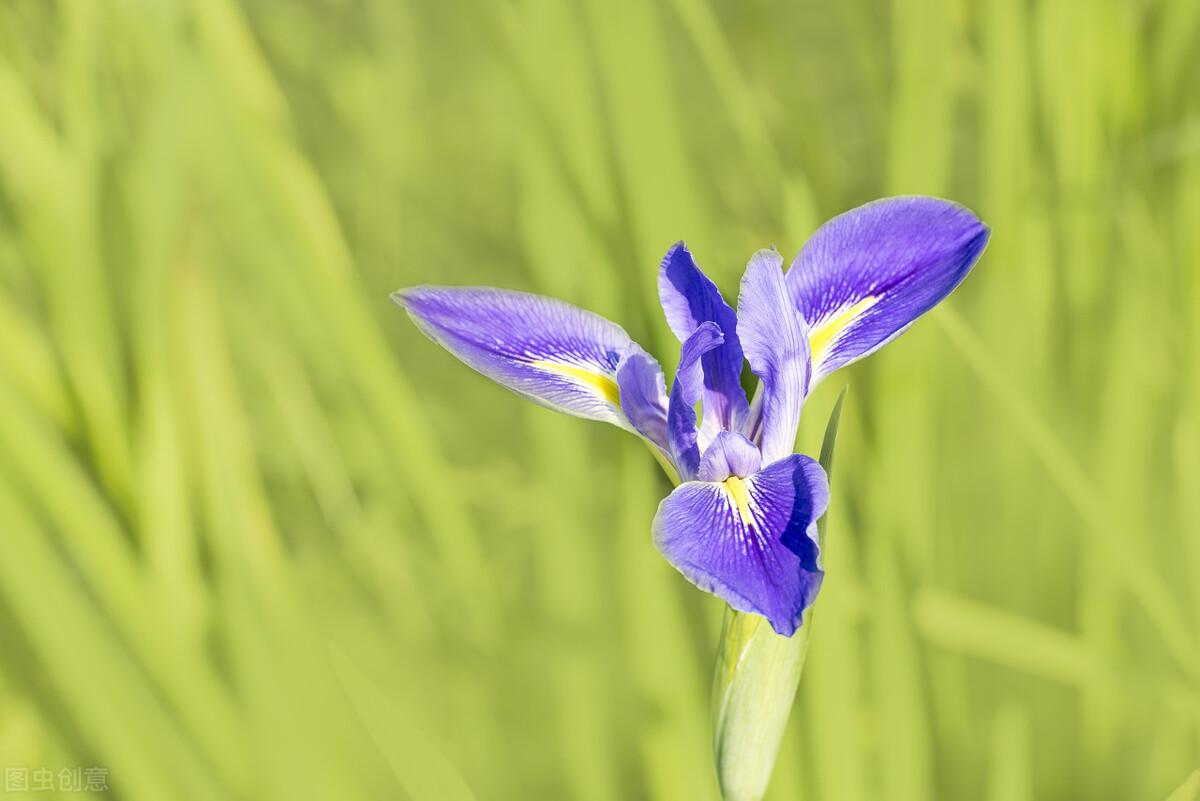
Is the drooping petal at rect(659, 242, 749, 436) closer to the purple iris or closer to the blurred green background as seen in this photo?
the purple iris

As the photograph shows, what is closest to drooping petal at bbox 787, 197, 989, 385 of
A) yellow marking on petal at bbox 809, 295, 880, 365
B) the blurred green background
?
yellow marking on petal at bbox 809, 295, 880, 365

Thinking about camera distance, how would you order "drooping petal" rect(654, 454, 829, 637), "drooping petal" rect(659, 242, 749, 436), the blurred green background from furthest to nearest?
the blurred green background
"drooping petal" rect(659, 242, 749, 436)
"drooping petal" rect(654, 454, 829, 637)

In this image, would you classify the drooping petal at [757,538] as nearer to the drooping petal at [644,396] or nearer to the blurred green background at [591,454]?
the drooping petal at [644,396]

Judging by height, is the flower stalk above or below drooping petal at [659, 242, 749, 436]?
below

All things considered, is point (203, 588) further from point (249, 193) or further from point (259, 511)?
point (249, 193)

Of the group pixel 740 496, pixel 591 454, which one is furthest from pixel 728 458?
pixel 591 454

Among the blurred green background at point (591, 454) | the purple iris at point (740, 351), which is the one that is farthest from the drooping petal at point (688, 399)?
the blurred green background at point (591, 454)
